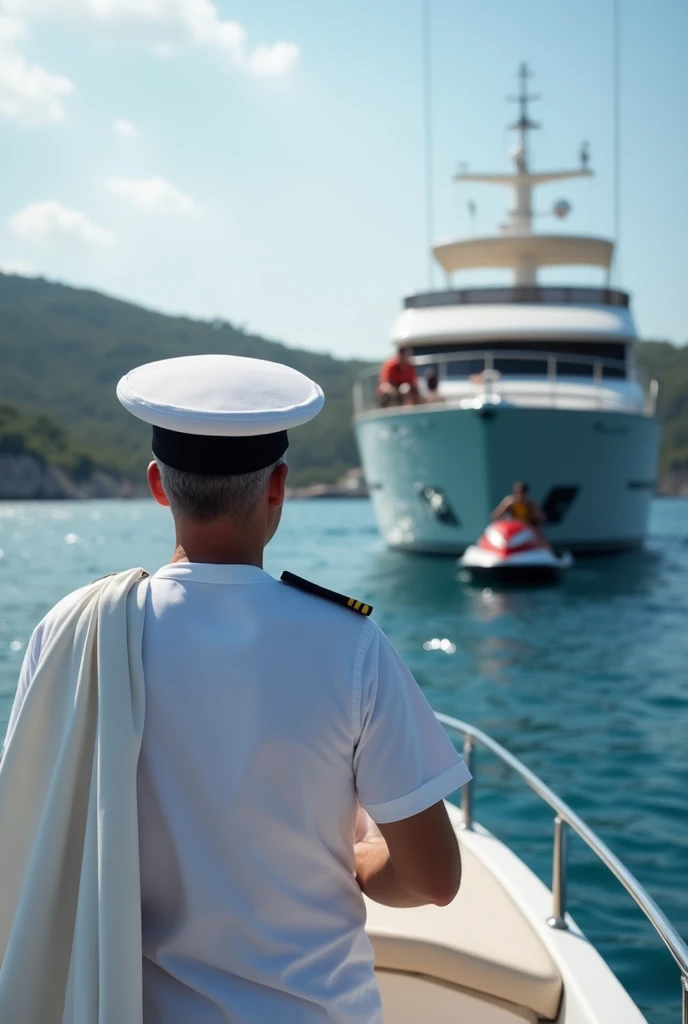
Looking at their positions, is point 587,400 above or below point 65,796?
below

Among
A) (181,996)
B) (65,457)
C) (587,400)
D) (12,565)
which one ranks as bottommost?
(65,457)

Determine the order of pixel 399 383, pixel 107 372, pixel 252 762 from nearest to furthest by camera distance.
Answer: pixel 252 762, pixel 399 383, pixel 107 372

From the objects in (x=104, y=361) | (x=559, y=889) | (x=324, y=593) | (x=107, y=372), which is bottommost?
(x=107, y=372)

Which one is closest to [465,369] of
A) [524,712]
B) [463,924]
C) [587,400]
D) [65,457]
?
[587,400]

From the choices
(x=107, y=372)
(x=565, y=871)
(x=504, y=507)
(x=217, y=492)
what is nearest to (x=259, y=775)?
(x=217, y=492)

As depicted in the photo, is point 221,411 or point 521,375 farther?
point 521,375

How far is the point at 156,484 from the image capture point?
1.46 metres

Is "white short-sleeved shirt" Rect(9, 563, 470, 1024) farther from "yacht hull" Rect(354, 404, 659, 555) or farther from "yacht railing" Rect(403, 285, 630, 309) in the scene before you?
"yacht railing" Rect(403, 285, 630, 309)

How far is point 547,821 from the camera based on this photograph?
5.71m

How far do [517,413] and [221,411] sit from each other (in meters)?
15.7

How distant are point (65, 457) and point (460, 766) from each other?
390 ft

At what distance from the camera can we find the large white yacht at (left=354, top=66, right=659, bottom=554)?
17016mm

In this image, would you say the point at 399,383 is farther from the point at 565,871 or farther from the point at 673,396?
the point at 673,396

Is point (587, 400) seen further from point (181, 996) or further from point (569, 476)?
point (181, 996)
